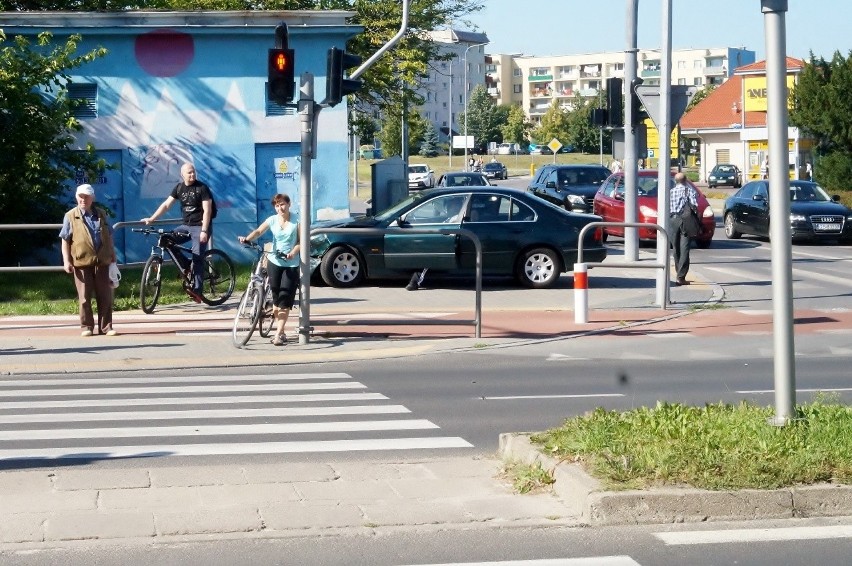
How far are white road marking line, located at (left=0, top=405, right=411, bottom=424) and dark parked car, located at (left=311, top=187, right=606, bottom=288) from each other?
30.9 feet

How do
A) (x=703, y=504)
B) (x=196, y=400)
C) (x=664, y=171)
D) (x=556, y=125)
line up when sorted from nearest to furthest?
(x=703, y=504) < (x=196, y=400) < (x=664, y=171) < (x=556, y=125)

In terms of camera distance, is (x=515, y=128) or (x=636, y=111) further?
(x=515, y=128)

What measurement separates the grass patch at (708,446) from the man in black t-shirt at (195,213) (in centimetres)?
1008

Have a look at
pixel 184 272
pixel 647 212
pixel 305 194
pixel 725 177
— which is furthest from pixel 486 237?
pixel 725 177

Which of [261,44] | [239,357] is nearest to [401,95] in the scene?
[261,44]

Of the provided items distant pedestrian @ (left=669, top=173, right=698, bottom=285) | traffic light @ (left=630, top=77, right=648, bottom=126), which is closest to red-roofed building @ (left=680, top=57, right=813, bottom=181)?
traffic light @ (left=630, top=77, right=648, bottom=126)

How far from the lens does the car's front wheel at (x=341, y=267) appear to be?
20.5 m

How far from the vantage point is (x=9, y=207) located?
21.2 m

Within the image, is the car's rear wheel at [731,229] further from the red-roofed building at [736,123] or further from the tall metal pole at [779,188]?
the red-roofed building at [736,123]

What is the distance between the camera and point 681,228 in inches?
828

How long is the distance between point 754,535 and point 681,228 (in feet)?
48.5

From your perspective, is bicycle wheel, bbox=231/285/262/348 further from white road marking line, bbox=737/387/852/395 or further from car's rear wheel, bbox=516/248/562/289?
car's rear wheel, bbox=516/248/562/289

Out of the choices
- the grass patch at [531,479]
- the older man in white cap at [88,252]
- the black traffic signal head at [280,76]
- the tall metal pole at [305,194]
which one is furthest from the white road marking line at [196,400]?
the black traffic signal head at [280,76]

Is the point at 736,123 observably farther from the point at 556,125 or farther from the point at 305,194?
the point at 305,194
